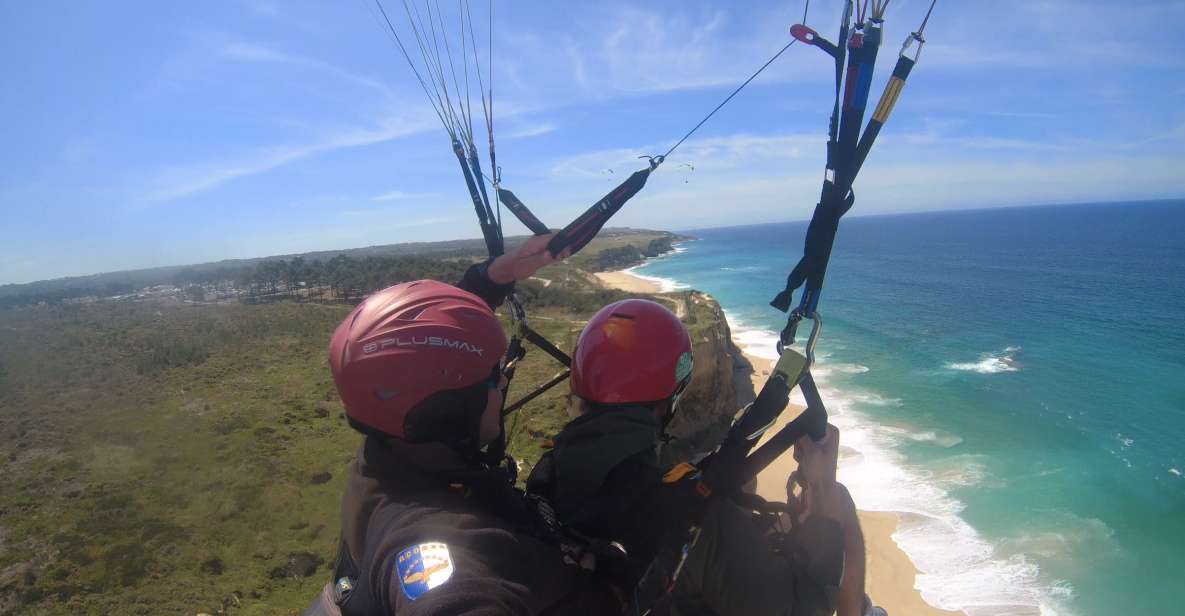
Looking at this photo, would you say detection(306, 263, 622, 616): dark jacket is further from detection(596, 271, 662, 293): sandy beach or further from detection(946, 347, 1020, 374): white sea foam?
detection(596, 271, 662, 293): sandy beach

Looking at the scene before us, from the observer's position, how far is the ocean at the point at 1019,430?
1772 cm

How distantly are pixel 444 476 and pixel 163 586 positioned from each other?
16.3 meters

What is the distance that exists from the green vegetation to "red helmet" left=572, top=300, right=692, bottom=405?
1.52 metres

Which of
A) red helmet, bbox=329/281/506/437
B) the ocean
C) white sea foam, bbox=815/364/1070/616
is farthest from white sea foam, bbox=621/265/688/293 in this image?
red helmet, bbox=329/281/506/437

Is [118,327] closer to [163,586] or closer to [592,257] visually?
[163,586]

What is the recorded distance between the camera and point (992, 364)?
40.1m

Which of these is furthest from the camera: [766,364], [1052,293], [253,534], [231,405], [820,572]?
[1052,293]

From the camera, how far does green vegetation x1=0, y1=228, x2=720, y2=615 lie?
45.4 ft

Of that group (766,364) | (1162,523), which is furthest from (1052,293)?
(1162,523)

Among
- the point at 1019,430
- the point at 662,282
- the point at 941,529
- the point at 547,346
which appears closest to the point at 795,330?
the point at 547,346

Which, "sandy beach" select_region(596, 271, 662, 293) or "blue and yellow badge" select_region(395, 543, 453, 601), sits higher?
"blue and yellow badge" select_region(395, 543, 453, 601)

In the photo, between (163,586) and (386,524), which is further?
(163,586)

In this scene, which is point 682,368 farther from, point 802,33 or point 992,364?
point 992,364

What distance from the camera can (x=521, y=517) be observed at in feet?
6.17
